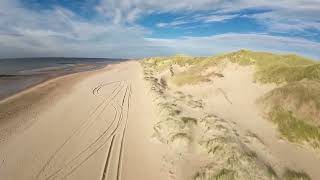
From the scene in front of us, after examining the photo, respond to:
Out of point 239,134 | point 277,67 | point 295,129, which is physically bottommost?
point 239,134

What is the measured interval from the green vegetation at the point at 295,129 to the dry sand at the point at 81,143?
4.83 m

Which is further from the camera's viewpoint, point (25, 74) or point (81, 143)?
point (25, 74)

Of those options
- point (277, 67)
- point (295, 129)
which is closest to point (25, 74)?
point (277, 67)

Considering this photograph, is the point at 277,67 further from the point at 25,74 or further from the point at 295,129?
the point at 25,74

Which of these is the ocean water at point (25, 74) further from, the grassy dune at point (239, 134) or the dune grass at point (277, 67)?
the dune grass at point (277, 67)

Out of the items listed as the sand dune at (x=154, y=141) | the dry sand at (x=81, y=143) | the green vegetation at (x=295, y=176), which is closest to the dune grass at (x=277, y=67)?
the sand dune at (x=154, y=141)

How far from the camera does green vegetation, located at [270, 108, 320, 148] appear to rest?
388 inches

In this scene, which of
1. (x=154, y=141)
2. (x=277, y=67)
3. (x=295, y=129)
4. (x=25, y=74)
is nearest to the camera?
(x=295, y=129)

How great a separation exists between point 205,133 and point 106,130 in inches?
180

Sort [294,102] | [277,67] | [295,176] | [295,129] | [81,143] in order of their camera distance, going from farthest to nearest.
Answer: [277,67], [294,102], [81,143], [295,129], [295,176]

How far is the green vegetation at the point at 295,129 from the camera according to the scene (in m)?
9.85

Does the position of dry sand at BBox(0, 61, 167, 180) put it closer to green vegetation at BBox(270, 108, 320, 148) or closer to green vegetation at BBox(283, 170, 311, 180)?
green vegetation at BBox(283, 170, 311, 180)

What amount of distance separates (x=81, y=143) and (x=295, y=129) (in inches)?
320

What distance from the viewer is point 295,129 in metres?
10.6
